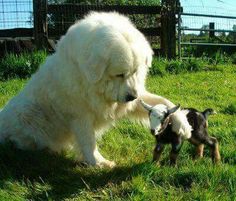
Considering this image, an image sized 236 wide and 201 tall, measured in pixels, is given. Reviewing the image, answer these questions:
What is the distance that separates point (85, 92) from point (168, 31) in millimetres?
7966

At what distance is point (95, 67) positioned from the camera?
169 inches

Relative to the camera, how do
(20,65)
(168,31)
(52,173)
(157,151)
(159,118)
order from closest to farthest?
(159,118) → (52,173) → (157,151) → (20,65) → (168,31)

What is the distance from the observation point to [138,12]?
482 inches

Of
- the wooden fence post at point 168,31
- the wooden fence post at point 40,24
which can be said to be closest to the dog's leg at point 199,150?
the wooden fence post at point 40,24

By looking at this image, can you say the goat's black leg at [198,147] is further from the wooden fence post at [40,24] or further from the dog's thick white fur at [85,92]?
the wooden fence post at [40,24]

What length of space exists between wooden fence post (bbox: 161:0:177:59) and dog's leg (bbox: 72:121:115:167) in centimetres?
777

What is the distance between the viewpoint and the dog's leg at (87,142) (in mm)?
4727

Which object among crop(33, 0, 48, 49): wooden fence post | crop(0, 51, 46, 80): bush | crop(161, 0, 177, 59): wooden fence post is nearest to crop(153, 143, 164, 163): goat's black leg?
crop(0, 51, 46, 80): bush

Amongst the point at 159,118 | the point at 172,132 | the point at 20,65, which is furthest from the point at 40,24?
the point at 159,118

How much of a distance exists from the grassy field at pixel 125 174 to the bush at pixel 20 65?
14.9 ft

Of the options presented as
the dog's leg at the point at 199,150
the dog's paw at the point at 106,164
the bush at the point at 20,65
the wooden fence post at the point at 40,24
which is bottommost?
the dog's paw at the point at 106,164

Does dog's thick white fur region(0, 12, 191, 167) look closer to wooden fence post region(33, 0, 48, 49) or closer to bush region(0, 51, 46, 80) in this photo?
bush region(0, 51, 46, 80)

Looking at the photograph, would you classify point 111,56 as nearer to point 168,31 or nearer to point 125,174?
point 125,174

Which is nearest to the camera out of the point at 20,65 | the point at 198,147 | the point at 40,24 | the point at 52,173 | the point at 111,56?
the point at 111,56
